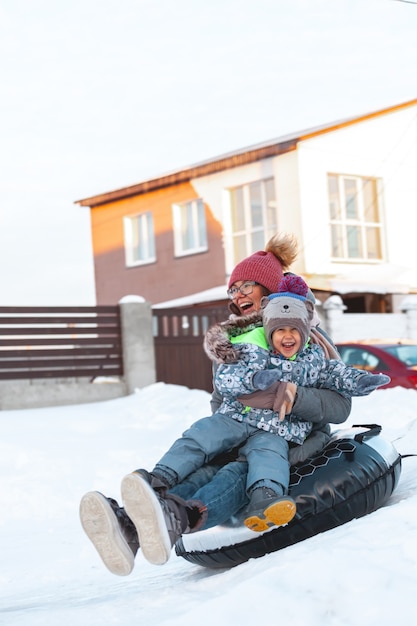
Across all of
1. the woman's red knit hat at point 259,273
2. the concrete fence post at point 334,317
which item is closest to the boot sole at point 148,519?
the woman's red knit hat at point 259,273

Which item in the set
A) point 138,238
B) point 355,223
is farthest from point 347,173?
point 138,238

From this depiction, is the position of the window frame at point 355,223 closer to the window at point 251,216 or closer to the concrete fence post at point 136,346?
the window at point 251,216

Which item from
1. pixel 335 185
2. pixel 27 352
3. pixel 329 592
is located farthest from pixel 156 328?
pixel 329 592

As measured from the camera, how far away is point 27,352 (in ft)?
46.3

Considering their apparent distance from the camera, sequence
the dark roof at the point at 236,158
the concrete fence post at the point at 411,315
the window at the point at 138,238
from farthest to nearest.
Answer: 1. the window at the point at 138,238
2. the dark roof at the point at 236,158
3. the concrete fence post at the point at 411,315

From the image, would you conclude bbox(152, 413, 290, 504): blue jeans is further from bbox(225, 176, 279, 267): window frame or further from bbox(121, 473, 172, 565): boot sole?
bbox(225, 176, 279, 267): window frame

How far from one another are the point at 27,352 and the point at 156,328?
2.83m

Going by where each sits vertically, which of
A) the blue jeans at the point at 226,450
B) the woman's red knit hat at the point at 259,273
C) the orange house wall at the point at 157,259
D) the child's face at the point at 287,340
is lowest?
the blue jeans at the point at 226,450

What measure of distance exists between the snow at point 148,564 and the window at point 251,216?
10.2m

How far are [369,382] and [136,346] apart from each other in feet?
34.5

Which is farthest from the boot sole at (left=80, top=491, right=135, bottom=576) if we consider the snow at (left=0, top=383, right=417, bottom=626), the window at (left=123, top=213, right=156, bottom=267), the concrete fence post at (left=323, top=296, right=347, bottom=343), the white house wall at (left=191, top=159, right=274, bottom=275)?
the window at (left=123, top=213, right=156, bottom=267)

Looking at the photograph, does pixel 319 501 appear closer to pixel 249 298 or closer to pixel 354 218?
pixel 249 298

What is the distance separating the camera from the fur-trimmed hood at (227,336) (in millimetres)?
4809

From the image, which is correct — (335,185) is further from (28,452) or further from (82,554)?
(82,554)
